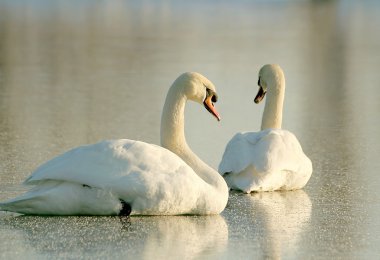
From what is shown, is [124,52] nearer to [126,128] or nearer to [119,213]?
[126,128]

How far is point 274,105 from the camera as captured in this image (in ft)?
31.8

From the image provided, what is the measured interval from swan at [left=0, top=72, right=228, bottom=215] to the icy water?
95mm

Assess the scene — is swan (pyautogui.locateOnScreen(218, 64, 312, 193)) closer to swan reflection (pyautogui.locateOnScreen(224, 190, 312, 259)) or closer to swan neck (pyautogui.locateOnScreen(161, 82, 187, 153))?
swan reflection (pyautogui.locateOnScreen(224, 190, 312, 259))

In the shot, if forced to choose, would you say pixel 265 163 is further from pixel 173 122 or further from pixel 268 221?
pixel 268 221

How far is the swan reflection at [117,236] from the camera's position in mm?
6227

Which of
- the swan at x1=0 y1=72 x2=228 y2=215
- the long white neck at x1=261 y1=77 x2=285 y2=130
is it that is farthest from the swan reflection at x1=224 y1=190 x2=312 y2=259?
the long white neck at x1=261 y1=77 x2=285 y2=130

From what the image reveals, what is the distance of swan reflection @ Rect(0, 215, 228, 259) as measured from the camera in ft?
20.4

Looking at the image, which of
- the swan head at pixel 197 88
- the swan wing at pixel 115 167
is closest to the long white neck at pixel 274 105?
the swan head at pixel 197 88

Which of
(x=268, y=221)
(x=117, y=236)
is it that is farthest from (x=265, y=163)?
(x=117, y=236)

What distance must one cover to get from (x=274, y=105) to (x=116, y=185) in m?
3.02

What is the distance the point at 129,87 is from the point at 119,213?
9156mm

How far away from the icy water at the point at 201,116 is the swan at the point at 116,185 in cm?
10

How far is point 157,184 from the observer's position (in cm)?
708

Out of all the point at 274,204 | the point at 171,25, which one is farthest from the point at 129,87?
the point at 171,25
